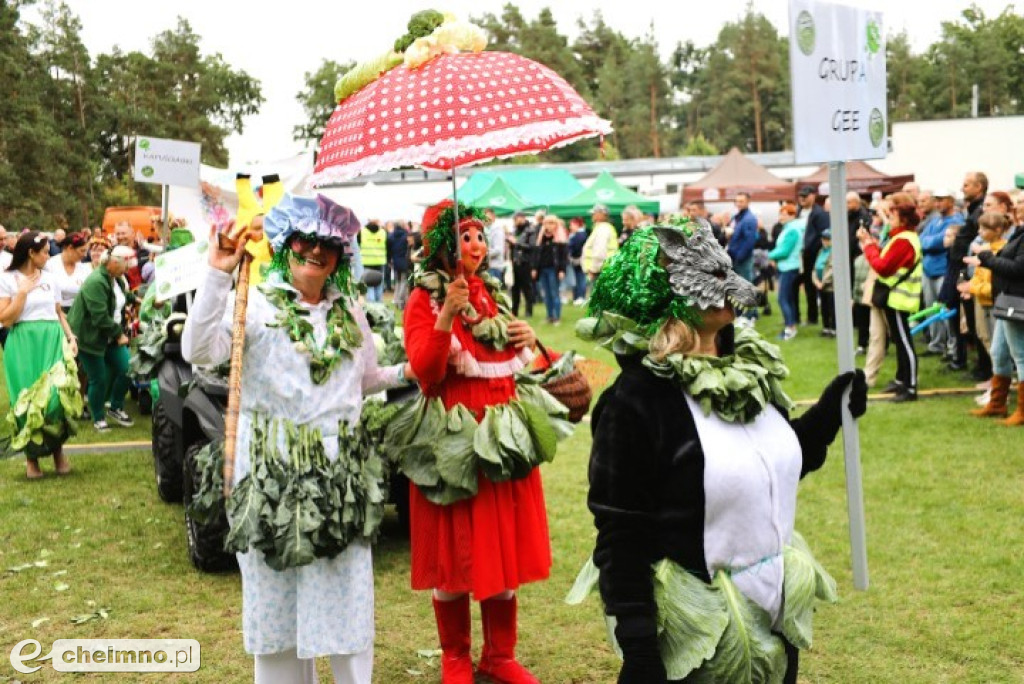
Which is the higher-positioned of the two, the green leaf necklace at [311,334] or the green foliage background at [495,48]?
the green foliage background at [495,48]

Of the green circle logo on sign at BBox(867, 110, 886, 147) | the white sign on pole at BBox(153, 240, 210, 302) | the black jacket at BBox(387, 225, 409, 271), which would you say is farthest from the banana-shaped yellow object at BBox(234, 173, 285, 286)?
the black jacket at BBox(387, 225, 409, 271)

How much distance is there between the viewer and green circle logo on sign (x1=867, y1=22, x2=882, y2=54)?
354 cm

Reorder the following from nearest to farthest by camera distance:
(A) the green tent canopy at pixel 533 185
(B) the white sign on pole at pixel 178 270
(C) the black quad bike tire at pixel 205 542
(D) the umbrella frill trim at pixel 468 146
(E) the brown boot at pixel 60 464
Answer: (D) the umbrella frill trim at pixel 468 146 < (B) the white sign on pole at pixel 178 270 < (C) the black quad bike tire at pixel 205 542 < (E) the brown boot at pixel 60 464 < (A) the green tent canopy at pixel 533 185

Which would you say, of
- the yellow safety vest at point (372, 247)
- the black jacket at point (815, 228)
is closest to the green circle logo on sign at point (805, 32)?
the black jacket at point (815, 228)

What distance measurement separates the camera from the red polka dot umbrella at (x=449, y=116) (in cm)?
355

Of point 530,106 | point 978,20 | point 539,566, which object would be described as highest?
point 978,20

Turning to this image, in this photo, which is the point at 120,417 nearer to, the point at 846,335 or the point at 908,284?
the point at 908,284

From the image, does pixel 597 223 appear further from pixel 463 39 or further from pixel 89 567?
pixel 463 39

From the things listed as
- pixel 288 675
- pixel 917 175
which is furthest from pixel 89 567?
pixel 917 175

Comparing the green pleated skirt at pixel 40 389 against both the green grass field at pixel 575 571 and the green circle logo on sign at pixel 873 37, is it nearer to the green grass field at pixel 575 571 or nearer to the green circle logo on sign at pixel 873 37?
the green grass field at pixel 575 571

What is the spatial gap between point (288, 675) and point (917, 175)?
3170 centimetres

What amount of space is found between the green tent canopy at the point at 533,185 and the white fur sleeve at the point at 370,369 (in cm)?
2416

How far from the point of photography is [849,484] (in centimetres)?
343

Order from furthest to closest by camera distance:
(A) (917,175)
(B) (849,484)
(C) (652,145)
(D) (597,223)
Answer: (C) (652,145), (A) (917,175), (D) (597,223), (B) (849,484)
